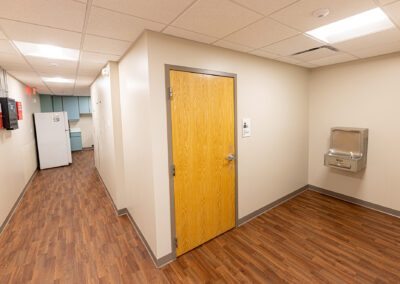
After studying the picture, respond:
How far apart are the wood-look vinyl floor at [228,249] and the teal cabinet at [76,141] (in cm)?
526

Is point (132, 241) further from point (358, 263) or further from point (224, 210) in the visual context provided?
point (358, 263)

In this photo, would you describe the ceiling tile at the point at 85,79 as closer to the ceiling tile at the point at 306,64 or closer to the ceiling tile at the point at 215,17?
the ceiling tile at the point at 215,17

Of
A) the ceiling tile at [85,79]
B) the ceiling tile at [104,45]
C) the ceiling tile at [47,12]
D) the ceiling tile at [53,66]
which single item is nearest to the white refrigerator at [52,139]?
the ceiling tile at [85,79]

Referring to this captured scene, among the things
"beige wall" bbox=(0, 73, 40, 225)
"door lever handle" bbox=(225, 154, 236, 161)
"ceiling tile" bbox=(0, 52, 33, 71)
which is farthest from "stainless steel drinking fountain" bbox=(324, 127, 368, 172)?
"beige wall" bbox=(0, 73, 40, 225)

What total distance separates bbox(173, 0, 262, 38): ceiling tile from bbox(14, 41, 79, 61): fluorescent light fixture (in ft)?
4.95

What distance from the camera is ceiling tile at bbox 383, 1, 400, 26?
1.55m

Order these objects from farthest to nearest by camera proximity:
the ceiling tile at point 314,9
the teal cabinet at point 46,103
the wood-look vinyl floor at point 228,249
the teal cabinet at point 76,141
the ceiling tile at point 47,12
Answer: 1. the teal cabinet at point 76,141
2. the teal cabinet at point 46,103
3. the wood-look vinyl floor at point 228,249
4. the ceiling tile at point 314,9
5. the ceiling tile at point 47,12

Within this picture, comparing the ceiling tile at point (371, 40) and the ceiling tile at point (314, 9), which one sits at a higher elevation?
the ceiling tile at point (371, 40)

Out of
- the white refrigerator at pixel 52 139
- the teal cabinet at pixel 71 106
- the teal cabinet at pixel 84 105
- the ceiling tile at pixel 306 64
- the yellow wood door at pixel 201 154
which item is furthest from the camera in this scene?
the teal cabinet at pixel 84 105

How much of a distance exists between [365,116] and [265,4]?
9.15 ft

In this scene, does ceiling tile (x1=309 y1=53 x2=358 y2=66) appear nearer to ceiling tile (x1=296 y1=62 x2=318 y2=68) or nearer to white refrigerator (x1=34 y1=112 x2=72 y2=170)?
ceiling tile (x1=296 y1=62 x2=318 y2=68)

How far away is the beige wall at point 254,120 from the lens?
2.01 m

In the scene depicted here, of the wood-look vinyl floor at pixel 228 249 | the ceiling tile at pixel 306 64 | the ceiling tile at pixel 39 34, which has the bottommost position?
the wood-look vinyl floor at pixel 228 249

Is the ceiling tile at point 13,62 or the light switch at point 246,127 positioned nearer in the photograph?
the ceiling tile at point 13,62
